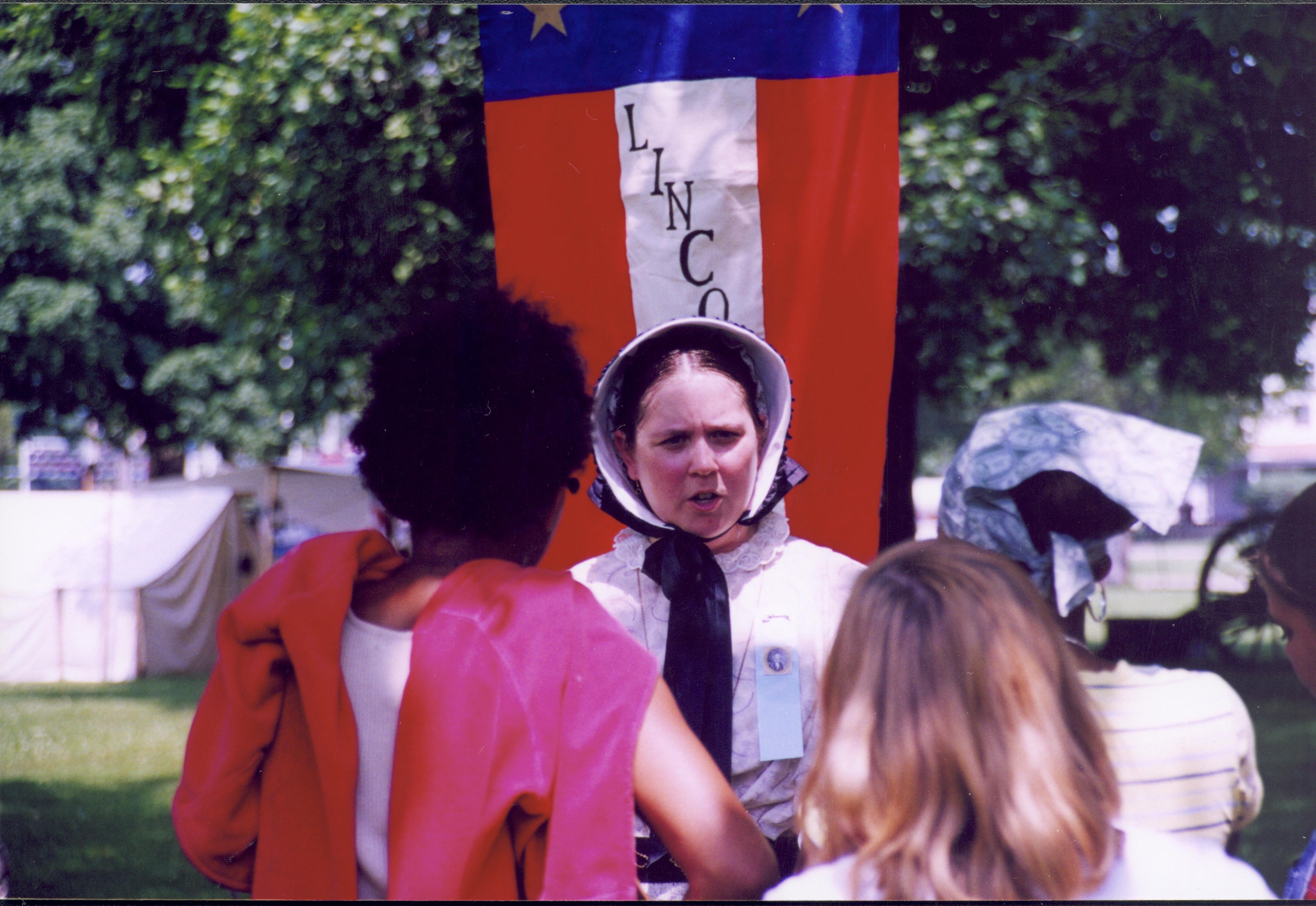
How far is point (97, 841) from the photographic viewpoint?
5.32 m

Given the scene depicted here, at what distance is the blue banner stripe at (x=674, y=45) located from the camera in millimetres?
2508

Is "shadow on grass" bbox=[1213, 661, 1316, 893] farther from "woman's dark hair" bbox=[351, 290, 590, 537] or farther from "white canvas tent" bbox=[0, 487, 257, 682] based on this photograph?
"white canvas tent" bbox=[0, 487, 257, 682]

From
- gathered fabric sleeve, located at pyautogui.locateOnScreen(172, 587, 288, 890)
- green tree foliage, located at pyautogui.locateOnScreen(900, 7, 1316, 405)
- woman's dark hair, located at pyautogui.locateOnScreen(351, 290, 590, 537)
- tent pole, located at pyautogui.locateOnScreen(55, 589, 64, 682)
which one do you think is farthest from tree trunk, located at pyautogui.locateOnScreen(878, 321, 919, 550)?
tent pole, located at pyautogui.locateOnScreen(55, 589, 64, 682)

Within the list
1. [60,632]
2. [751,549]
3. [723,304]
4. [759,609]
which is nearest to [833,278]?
[723,304]

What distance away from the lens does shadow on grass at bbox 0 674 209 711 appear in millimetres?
9484

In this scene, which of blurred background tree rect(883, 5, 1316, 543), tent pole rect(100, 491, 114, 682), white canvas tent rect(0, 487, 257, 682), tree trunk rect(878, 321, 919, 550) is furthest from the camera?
tent pole rect(100, 491, 114, 682)

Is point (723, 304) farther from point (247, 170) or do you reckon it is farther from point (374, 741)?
point (247, 170)

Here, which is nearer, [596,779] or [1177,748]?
[596,779]

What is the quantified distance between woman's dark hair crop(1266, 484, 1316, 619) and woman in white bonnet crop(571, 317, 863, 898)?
2.28 ft

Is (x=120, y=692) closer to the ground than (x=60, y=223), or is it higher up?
closer to the ground

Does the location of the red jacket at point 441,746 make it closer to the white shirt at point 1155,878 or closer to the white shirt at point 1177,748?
the white shirt at point 1155,878

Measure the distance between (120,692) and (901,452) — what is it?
864 cm

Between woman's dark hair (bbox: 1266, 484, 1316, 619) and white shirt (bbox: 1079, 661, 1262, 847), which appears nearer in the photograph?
white shirt (bbox: 1079, 661, 1262, 847)

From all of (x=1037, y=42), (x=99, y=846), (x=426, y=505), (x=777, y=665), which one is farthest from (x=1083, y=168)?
(x=99, y=846)
